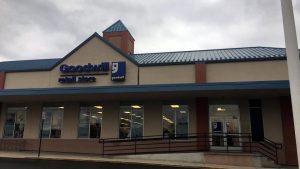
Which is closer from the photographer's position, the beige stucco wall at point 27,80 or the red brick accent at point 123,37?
the beige stucco wall at point 27,80

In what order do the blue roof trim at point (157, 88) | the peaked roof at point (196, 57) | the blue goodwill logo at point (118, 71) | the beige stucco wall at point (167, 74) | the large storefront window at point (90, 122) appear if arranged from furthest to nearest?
1. the large storefront window at point (90, 122)
2. the blue goodwill logo at point (118, 71)
3. the beige stucco wall at point (167, 74)
4. the peaked roof at point (196, 57)
5. the blue roof trim at point (157, 88)

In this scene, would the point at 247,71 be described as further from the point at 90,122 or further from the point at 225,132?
the point at 90,122

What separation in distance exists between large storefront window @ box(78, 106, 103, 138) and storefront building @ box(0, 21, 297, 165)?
0.08m

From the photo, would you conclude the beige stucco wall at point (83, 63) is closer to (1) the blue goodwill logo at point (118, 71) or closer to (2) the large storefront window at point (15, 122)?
(1) the blue goodwill logo at point (118, 71)

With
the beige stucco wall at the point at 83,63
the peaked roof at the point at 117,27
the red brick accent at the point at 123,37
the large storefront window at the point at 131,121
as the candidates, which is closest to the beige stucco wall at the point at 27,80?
the beige stucco wall at the point at 83,63

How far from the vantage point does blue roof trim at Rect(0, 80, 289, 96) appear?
19.3m

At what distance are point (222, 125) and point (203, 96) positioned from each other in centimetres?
242

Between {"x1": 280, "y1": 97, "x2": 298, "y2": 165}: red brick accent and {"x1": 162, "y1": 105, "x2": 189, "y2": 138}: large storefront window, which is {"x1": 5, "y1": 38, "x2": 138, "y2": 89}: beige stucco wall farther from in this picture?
{"x1": 280, "y1": 97, "x2": 298, "y2": 165}: red brick accent

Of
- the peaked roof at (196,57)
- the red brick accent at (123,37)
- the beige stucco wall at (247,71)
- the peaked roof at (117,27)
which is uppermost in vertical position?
the peaked roof at (117,27)

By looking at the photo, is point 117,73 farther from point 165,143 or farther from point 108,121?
point 165,143

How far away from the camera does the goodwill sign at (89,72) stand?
24.0 metres

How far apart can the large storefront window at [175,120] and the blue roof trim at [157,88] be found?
3.11 meters

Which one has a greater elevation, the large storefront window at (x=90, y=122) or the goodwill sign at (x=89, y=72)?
the goodwill sign at (x=89, y=72)

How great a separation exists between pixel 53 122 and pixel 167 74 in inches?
411
